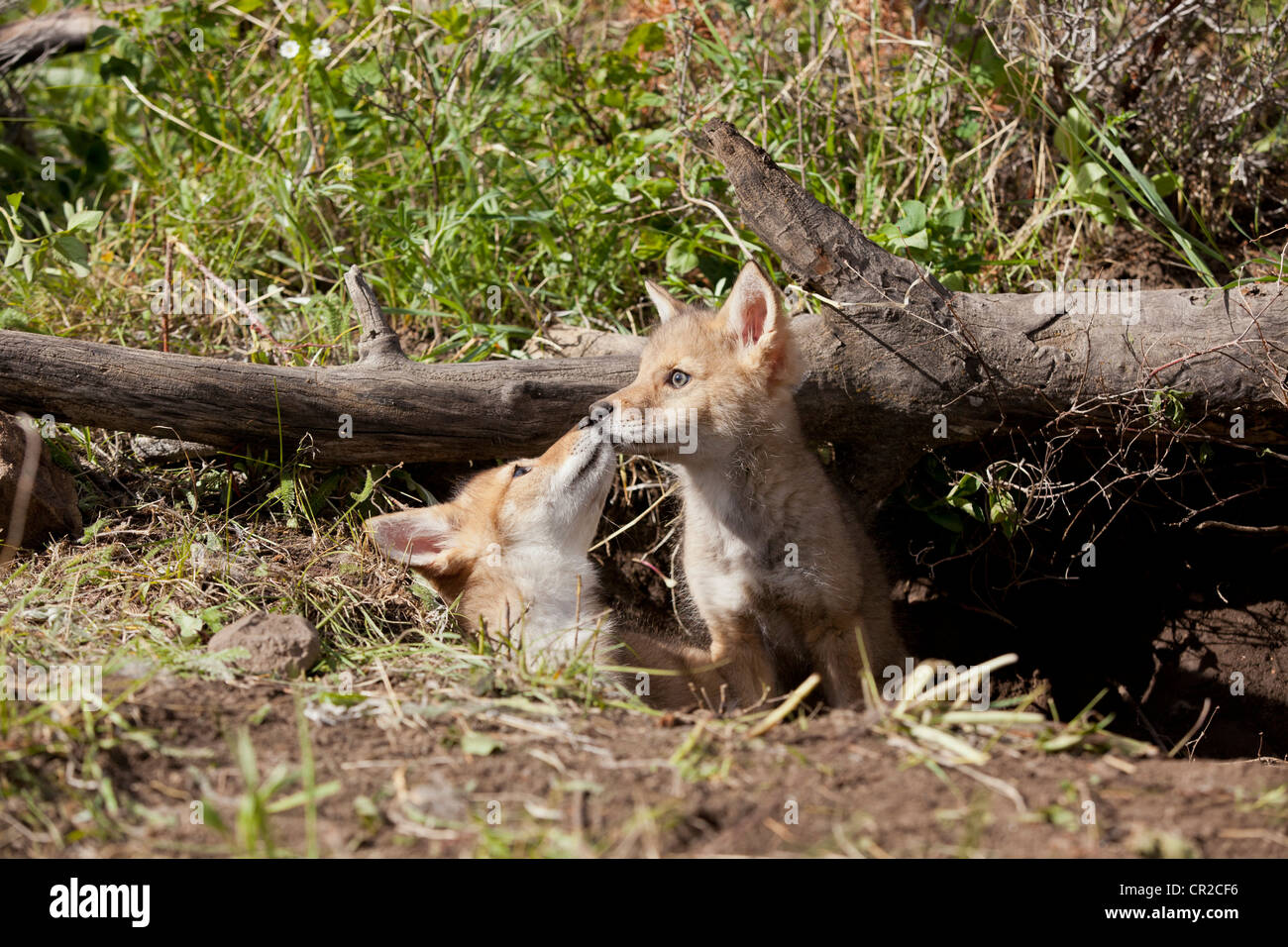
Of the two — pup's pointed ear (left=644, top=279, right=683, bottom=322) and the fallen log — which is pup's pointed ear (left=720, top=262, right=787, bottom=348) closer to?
the fallen log

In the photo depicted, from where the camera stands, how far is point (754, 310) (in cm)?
426

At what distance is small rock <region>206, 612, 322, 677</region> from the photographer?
11.0 ft

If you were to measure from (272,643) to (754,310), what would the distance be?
2173 mm

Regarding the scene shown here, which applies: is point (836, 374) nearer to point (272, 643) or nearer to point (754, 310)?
point (754, 310)

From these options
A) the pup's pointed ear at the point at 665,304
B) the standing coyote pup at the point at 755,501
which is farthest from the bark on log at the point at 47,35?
the standing coyote pup at the point at 755,501

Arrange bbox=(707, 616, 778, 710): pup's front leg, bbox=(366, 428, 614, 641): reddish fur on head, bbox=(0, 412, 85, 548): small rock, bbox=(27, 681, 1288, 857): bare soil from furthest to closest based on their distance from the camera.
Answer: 1. bbox=(707, 616, 778, 710): pup's front leg
2. bbox=(366, 428, 614, 641): reddish fur on head
3. bbox=(0, 412, 85, 548): small rock
4. bbox=(27, 681, 1288, 857): bare soil

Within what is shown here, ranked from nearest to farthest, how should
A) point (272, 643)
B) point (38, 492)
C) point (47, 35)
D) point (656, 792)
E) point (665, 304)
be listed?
point (656, 792)
point (272, 643)
point (38, 492)
point (665, 304)
point (47, 35)

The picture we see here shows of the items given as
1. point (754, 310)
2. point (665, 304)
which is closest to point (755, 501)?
point (754, 310)

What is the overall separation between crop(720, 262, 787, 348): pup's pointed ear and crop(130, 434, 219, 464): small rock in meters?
2.34

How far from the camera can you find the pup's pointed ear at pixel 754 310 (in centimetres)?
414

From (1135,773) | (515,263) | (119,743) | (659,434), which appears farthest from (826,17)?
(119,743)

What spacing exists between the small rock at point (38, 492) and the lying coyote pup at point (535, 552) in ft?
4.23

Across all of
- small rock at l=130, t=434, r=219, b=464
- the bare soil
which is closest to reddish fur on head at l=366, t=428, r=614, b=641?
small rock at l=130, t=434, r=219, b=464

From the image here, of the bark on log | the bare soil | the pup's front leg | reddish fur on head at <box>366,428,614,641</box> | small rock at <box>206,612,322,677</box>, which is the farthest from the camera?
the bark on log
